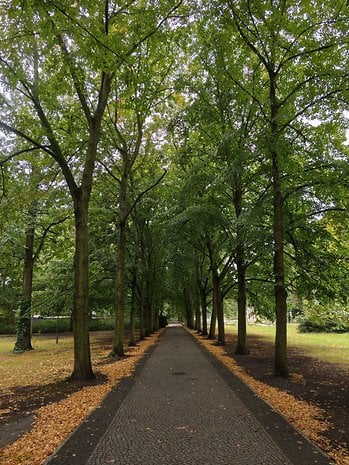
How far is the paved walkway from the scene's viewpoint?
14.6ft

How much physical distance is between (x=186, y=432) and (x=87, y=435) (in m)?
1.41

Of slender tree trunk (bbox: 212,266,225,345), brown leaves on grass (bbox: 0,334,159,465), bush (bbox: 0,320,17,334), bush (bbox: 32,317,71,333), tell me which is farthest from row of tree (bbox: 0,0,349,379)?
bush (bbox: 0,320,17,334)

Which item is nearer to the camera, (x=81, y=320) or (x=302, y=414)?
(x=302, y=414)

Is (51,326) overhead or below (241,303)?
below

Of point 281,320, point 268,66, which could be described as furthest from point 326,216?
point 268,66

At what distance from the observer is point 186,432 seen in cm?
534

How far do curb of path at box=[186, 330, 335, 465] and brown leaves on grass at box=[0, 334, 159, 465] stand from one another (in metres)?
2.91

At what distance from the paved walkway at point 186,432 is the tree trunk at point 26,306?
1370 centimetres

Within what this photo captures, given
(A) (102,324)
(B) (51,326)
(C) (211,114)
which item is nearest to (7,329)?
(B) (51,326)

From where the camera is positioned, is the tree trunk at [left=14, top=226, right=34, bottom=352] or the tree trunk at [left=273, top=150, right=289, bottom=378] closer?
the tree trunk at [left=273, top=150, right=289, bottom=378]

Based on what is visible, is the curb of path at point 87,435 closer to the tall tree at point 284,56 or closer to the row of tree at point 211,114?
the row of tree at point 211,114

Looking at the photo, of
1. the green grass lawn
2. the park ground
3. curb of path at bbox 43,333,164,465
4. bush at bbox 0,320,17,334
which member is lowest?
bush at bbox 0,320,17,334

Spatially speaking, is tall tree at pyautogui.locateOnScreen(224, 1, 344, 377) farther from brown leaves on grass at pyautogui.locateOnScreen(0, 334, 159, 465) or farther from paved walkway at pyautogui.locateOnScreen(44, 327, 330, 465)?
brown leaves on grass at pyautogui.locateOnScreen(0, 334, 159, 465)

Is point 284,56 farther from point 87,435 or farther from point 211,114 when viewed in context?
point 87,435
